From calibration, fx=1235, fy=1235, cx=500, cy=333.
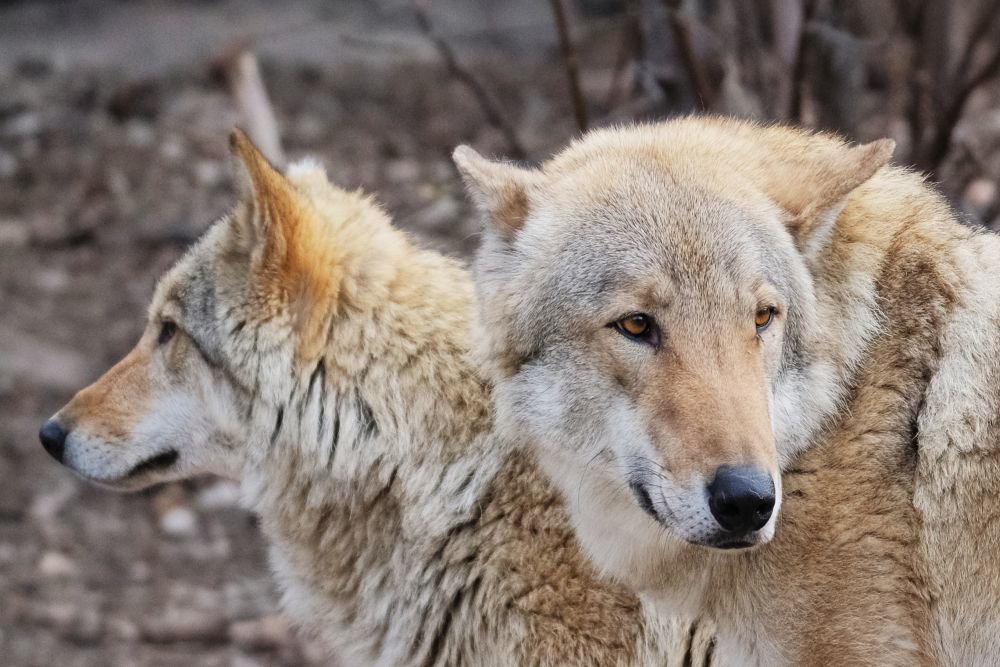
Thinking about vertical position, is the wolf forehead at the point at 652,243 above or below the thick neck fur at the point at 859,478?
above

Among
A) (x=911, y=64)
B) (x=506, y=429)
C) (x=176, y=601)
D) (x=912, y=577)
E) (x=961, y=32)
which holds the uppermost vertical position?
(x=506, y=429)

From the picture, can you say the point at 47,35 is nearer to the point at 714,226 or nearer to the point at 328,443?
the point at 328,443

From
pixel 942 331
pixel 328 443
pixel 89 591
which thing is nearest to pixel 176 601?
pixel 89 591

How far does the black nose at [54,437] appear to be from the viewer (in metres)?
4.74

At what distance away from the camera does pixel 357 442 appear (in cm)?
436

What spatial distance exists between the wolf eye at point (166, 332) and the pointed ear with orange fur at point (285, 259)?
487 millimetres

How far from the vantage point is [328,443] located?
4379mm

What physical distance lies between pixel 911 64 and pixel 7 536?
5.49 meters

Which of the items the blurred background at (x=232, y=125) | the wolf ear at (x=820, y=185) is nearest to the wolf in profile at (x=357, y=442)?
the blurred background at (x=232, y=125)

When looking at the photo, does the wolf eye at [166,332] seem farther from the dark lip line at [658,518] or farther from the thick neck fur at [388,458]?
the dark lip line at [658,518]

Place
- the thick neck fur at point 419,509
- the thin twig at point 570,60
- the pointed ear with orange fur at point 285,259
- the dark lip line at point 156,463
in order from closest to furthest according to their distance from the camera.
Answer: the thick neck fur at point 419,509
the pointed ear with orange fur at point 285,259
the dark lip line at point 156,463
the thin twig at point 570,60

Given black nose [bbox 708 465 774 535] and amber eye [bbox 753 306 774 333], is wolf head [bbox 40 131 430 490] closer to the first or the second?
amber eye [bbox 753 306 774 333]

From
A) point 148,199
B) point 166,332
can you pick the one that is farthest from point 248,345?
point 148,199

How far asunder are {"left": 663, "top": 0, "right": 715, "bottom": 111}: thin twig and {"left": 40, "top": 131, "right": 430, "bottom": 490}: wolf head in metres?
2.09
